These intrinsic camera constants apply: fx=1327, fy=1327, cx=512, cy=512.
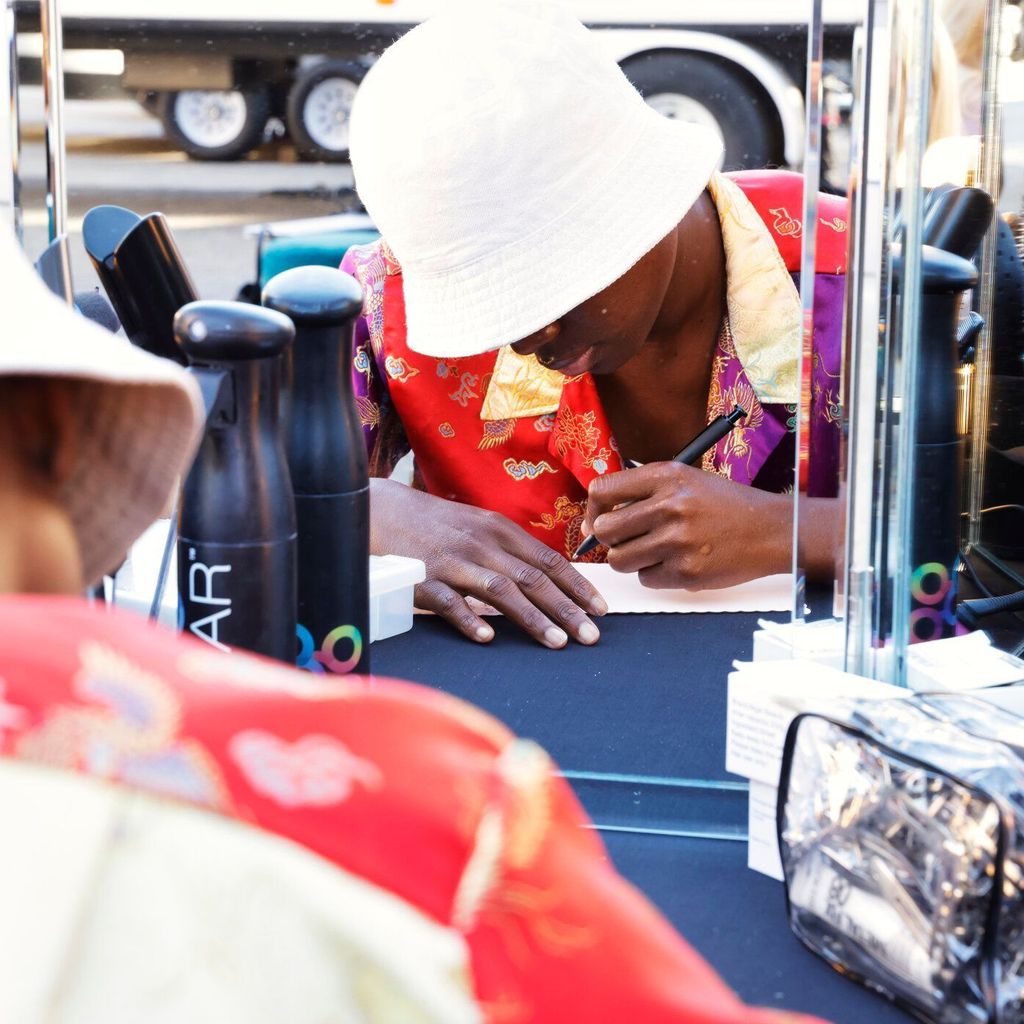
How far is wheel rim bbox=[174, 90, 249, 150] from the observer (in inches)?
161

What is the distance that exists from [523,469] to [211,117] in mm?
2952

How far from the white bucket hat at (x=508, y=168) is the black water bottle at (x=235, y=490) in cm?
38

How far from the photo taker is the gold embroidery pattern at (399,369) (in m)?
1.58

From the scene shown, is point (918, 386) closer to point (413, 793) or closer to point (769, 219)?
point (413, 793)

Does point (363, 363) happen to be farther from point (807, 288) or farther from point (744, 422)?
point (807, 288)

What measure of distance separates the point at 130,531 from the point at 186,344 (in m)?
0.24

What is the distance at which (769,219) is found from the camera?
5.07ft

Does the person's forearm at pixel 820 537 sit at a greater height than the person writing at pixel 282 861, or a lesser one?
lesser

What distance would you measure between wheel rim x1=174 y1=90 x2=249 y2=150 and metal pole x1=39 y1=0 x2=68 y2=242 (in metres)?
3.23

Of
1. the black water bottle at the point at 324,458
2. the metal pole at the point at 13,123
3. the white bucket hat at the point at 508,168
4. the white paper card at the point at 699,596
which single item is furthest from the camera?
the white paper card at the point at 699,596

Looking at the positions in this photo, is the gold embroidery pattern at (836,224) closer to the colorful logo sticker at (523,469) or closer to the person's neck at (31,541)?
the person's neck at (31,541)

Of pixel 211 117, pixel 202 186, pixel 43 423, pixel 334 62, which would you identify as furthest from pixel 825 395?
pixel 202 186

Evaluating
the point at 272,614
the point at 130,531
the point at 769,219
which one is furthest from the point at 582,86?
the point at 130,531

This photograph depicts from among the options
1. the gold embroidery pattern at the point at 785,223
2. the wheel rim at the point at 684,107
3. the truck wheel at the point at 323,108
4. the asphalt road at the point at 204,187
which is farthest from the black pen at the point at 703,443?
the asphalt road at the point at 204,187
